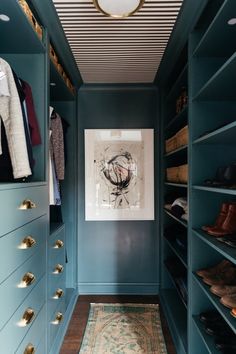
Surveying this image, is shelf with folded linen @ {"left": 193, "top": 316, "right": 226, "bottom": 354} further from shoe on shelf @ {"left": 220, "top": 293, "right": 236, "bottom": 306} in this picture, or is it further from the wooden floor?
the wooden floor

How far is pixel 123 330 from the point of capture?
2193mm

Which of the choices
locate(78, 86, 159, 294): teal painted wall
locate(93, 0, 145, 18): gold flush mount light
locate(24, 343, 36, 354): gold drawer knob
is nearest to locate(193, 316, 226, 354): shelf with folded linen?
locate(24, 343, 36, 354): gold drawer knob

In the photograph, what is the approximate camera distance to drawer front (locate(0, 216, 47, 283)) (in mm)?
1116

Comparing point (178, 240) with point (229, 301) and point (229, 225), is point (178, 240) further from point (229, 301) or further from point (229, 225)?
point (229, 301)

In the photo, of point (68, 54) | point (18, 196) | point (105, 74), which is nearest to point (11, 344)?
point (18, 196)

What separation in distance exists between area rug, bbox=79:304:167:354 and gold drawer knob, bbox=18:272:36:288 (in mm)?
920

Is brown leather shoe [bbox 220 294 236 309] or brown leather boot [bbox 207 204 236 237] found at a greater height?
brown leather boot [bbox 207 204 236 237]

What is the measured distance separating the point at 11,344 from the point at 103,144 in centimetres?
205

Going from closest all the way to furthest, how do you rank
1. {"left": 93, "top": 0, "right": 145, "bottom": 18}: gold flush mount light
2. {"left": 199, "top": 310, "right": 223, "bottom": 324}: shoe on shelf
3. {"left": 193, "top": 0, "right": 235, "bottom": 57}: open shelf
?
{"left": 193, "top": 0, "right": 235, "bottom": 57}: open shelf < {"left": 93, "top": 0, "right": 145, "bottom": 18}: gold flush mount light < {"left": 199, "top": 310, "right": 223, "bottom": 324}: shoe on shelf

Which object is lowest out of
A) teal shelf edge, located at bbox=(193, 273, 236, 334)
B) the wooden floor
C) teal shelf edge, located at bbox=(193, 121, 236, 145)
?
the wooden floor

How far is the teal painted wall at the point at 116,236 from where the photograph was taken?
2918 mm

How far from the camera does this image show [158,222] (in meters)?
2.93

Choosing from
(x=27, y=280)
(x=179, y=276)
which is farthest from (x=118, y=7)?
(x=179, y=276)

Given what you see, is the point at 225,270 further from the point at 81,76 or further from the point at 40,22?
the point at 81,76
